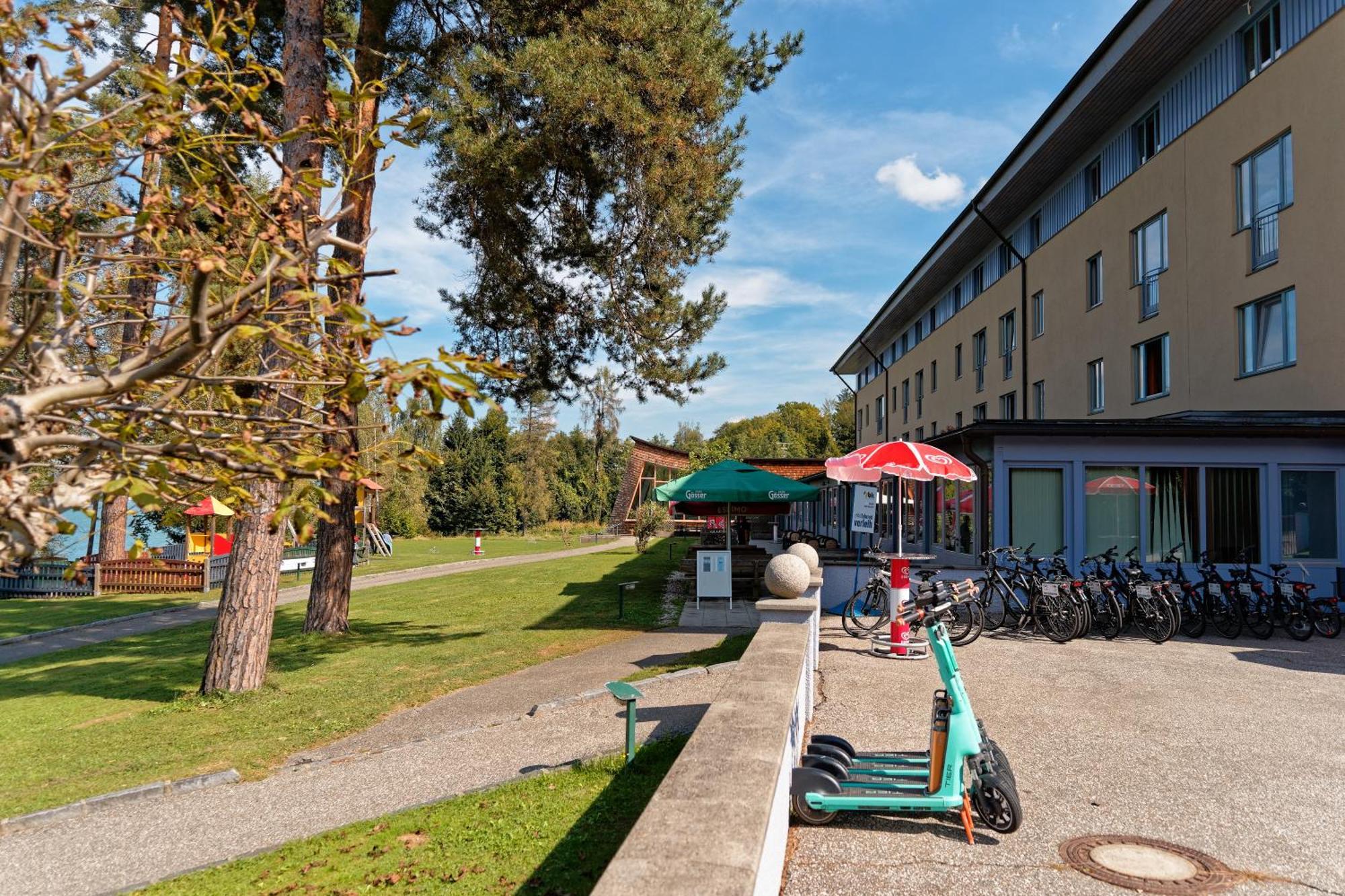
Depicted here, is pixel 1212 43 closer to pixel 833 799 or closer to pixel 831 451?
pixel 833 799

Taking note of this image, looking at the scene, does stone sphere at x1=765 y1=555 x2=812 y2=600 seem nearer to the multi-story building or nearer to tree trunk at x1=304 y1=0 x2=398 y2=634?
tree trunk at x1=304 y1=0 x2=398 y2=634

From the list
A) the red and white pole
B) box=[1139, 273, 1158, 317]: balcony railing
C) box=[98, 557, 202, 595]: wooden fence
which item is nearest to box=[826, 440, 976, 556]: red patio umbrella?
the red and white pole

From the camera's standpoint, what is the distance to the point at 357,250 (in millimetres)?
3123

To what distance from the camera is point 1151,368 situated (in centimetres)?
2150

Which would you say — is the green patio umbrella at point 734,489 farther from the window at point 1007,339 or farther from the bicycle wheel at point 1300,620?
the window at point 1007,339

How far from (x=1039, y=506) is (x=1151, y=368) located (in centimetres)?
938

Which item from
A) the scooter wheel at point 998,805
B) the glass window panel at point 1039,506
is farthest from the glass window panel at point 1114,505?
the scooter wheel at point 998,805

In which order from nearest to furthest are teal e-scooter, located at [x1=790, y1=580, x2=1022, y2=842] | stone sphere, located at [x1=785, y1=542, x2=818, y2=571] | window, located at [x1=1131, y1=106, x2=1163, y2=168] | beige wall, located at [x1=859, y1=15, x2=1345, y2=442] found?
teal e-scooter, located at [x1=790, y1=580, x2=1022, y2=842] < stone sphere, located at [x1=785, y1=542, x2=818, y2=571] < beige wall, located at [x1=859, y1=15, x2=1345, y2=442] < window, located at [x1=1131, y1=106, x2=1163, y2=168]

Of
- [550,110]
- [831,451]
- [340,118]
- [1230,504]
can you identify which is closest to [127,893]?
[340,118]

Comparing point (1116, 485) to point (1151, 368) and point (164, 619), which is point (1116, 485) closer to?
point (1151, 368)

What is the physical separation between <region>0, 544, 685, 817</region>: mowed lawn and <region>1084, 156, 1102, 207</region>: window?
1714 centimetres

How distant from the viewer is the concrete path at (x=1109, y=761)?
4363 mm

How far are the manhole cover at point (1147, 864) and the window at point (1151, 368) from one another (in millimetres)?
18770

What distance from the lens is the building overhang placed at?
1834cm
